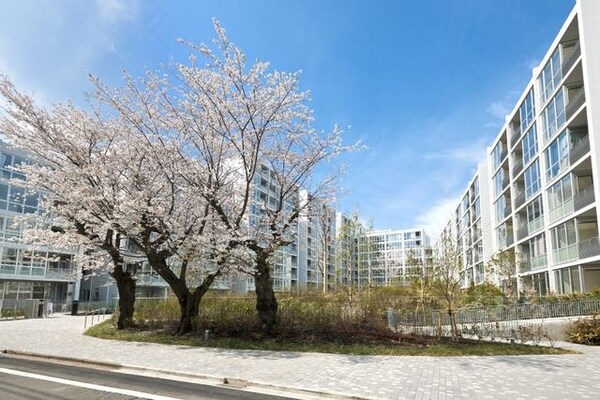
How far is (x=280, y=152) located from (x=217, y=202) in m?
3.20

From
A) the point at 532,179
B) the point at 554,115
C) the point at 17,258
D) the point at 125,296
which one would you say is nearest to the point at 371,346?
the point at 125,296

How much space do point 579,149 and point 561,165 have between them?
294 centimetres

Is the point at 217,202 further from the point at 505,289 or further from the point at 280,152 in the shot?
the point at 505,289

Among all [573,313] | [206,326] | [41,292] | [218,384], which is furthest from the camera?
[41,292]

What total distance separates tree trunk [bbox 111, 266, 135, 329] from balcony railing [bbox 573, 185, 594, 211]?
2543 centimetres

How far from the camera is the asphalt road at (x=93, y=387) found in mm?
7438

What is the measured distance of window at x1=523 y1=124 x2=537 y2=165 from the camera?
3359 centimetres

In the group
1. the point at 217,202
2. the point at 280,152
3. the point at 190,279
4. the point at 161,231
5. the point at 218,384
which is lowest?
the point at 218,384

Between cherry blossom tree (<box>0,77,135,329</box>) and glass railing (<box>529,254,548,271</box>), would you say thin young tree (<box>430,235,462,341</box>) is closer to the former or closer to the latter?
cherry blossom tree (<box>0,77,135,329</box>)

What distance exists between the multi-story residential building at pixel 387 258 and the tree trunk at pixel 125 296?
12.6 metres

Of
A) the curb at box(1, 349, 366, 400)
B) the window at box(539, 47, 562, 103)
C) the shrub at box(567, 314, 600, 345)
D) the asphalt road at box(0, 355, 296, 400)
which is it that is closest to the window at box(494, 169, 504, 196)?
the window at box(539, 47, 562, 103)

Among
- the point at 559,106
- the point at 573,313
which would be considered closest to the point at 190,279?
the point at 573,313

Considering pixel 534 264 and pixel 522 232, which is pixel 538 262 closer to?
pixel 534 264

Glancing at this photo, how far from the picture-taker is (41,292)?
40.2m
